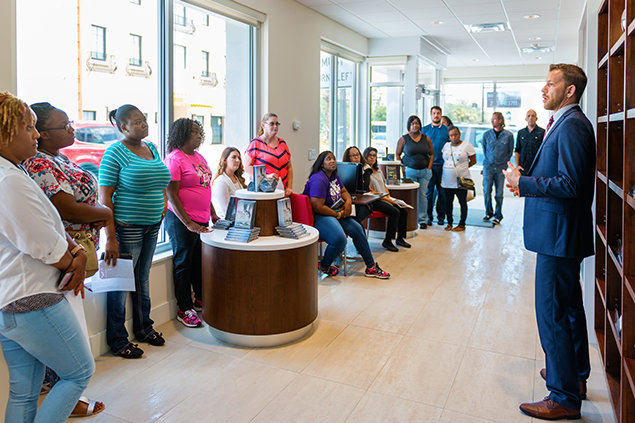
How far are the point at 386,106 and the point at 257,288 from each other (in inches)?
236

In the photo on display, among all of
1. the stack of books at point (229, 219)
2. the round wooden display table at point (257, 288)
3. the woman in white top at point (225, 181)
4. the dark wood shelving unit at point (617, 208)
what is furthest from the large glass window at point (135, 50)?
the dark wood shelving unit at point (617, 208)

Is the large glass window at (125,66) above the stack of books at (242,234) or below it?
above

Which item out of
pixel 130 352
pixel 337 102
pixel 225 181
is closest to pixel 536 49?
pixel 337 102

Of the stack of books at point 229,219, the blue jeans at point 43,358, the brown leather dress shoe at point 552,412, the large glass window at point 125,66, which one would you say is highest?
the large glass window at point 125,66

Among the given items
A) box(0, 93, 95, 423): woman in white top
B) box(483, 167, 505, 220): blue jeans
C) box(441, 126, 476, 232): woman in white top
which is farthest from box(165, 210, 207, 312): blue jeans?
box(483, 167, 505, 220): blue jeans

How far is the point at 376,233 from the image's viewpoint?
693 cm

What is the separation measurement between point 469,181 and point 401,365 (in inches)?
185

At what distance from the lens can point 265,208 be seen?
3449mm

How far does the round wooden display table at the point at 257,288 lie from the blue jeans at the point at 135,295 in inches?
14.4

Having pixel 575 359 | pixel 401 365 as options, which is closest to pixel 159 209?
pixel 401 365

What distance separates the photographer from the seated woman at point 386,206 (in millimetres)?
6117

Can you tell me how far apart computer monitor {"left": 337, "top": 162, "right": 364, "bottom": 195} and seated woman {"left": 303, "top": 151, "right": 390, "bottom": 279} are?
1.61 ft

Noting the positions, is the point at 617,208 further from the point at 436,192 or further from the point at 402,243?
the point at 436,192

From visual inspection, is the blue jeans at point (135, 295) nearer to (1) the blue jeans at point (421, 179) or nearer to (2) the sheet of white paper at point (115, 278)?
(2) the sheet of white paper at point (115, 278)
